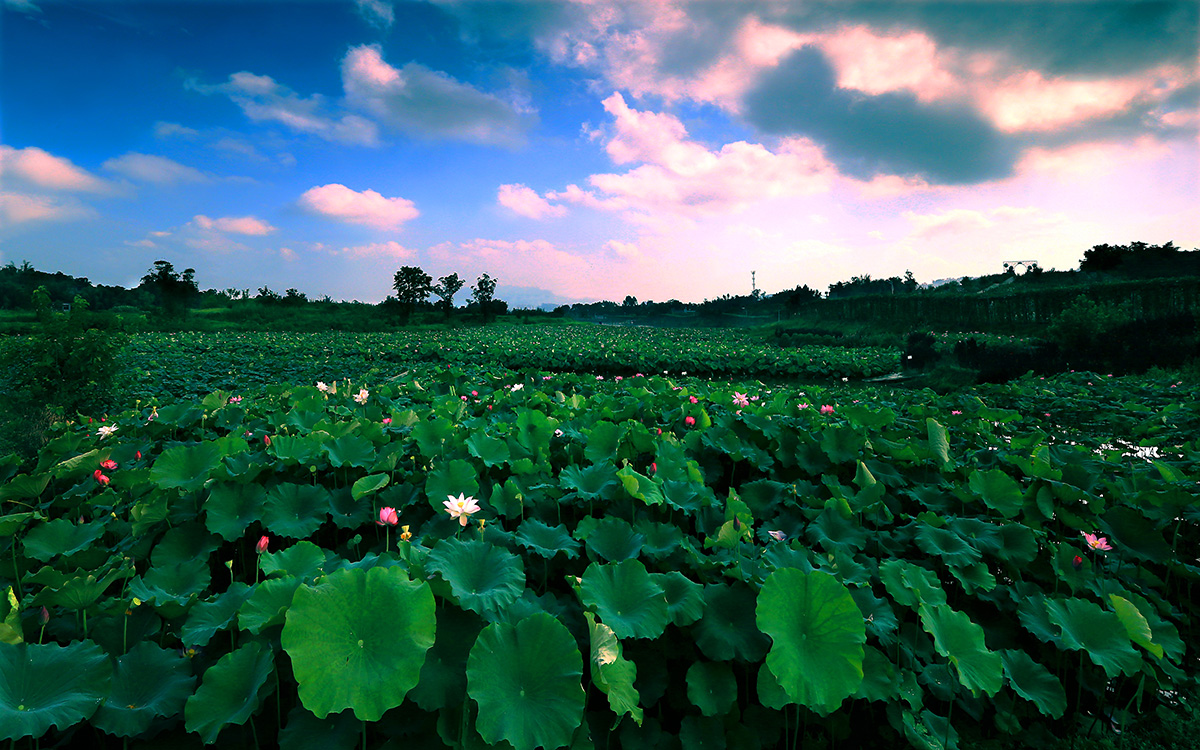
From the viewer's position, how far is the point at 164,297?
118ft

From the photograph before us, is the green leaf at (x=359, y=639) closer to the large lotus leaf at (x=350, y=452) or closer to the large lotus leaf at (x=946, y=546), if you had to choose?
the large lotus leaf at (x=350, y=452)

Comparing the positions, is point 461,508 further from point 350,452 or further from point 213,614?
point 350,452

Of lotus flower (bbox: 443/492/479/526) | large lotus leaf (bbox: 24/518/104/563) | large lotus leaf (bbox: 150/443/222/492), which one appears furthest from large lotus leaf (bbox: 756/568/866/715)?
large lotus leaf (bbox: 24/518/104/563)

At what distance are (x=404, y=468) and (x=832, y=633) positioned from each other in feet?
6.34

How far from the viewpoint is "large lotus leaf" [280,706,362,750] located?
1.17 m

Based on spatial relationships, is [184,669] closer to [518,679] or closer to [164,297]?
[518,679]

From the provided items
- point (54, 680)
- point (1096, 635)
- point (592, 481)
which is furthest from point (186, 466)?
point (1096, 635)

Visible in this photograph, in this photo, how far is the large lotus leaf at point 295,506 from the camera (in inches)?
78.1

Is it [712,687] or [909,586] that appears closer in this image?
[712,687]

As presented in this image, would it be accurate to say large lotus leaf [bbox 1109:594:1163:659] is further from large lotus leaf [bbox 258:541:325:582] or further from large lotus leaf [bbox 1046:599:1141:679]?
large lotus leaf [bbox 258:541:325:582]

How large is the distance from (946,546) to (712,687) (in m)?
1.32

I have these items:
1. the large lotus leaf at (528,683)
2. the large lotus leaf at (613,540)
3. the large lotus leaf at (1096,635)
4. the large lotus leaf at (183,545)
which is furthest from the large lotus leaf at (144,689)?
the large lotus leaf at (1096,635)

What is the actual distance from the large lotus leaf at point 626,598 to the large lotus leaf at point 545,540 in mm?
217

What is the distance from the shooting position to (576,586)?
1.45 meters
